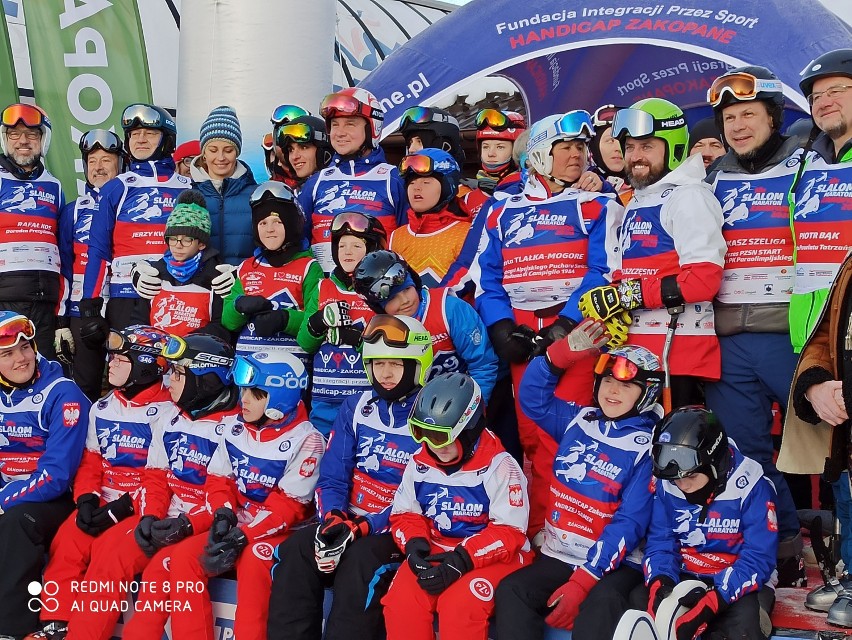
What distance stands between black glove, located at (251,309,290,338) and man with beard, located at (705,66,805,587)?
230 centimetres

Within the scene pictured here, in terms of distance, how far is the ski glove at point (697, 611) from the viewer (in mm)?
3768

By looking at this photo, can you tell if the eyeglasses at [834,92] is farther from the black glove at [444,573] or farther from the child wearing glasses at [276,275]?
the child wearing glasses at [276,275]

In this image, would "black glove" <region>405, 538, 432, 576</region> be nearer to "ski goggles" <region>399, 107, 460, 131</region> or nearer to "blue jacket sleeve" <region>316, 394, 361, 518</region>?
"blue jacket sleeve" <region>316, 394, 361, 518</region>

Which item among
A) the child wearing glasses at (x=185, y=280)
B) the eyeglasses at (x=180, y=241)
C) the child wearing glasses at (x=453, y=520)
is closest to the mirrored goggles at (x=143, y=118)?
the child wearing glasses at (x=185, y=280)

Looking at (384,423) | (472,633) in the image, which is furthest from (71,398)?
(472,633)

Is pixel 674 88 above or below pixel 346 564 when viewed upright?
above

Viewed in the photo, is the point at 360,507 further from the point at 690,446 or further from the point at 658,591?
the point at 690,446

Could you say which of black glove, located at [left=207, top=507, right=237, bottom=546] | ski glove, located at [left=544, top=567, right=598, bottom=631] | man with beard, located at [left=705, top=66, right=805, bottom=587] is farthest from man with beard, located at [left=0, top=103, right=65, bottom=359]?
man with beard, located at [left=705, top=66, right=805, bottom=587]

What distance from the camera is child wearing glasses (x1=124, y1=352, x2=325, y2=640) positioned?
478cm

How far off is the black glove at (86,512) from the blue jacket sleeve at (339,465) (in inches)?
50.3

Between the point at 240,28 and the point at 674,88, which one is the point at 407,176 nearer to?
the point at 240,28

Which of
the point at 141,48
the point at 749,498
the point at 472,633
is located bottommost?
the point at 472,633

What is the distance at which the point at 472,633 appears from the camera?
13.4 feet

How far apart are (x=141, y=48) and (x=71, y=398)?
25.7 ft
